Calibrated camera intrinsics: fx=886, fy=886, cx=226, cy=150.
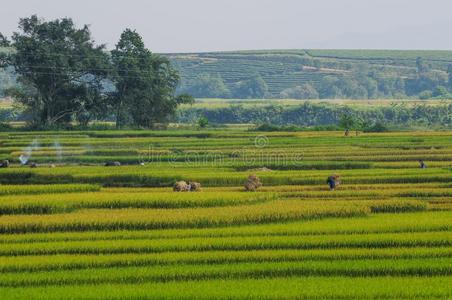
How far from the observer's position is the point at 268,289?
52.3 ft

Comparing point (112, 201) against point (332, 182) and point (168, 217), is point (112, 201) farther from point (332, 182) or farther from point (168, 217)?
point (332, 182)

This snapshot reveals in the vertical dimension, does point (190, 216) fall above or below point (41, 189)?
above

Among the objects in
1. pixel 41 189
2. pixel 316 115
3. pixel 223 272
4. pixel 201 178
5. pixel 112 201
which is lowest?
pixel 316 115

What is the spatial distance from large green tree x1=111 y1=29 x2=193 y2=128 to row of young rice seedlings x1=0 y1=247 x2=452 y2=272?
170 ft

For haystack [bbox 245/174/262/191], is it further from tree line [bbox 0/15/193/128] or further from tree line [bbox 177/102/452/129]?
tree line [bbox 177/102/452/129]

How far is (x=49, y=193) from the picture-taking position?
29.6 m

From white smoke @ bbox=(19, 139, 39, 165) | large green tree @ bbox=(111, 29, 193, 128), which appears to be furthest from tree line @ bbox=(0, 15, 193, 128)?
white smoke @ bbox=(19, 139, 39, 165)

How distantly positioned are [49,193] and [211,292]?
49.4 ft

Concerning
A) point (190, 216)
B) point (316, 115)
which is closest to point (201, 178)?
point (190, 216)

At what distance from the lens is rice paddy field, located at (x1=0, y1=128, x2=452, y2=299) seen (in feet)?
53.8

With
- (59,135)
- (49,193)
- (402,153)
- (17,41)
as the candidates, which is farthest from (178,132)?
(49,193)

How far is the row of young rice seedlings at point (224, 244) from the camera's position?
768 inches

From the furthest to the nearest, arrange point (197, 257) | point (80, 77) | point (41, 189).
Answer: point (80, 77) → point (41, 189) → point (197, 257)

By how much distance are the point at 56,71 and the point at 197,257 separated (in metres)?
49.5
